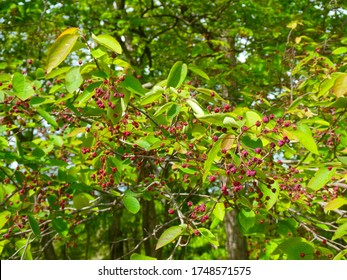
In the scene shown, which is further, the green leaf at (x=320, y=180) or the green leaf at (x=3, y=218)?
the green leaf at (x=3, y=218)

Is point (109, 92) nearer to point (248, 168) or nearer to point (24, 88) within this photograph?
point (24, 88)

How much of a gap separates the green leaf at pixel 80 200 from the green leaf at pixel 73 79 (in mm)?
1166

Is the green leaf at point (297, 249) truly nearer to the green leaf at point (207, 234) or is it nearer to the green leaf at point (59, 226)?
the green leaf at point (207, 234)

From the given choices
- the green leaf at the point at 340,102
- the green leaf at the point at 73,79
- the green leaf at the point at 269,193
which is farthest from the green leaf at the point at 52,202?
the green leaf at the point at 340,102

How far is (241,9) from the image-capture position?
691 centimetres

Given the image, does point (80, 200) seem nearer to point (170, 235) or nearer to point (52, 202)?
point (52, 202)

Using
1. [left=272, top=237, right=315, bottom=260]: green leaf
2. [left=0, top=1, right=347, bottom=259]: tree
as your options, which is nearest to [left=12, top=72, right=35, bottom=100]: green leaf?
[left=0, top=1, right=347, bottom=259]: tree

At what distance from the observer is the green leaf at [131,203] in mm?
2711

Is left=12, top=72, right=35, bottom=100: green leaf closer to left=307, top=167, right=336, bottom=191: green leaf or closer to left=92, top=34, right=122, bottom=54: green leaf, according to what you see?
left=92, top=34, right=122, bottom=54: green leaf

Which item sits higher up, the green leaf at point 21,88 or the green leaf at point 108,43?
the green leaf at point 108,43

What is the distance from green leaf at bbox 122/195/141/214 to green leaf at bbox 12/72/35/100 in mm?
878

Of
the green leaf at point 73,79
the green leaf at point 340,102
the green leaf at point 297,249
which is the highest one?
the green leaf at point 73,79
